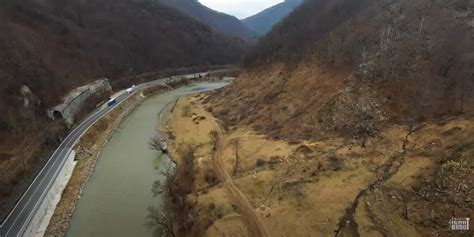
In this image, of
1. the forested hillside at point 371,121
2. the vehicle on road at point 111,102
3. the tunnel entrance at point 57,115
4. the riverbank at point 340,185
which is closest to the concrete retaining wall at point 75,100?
the tunnel entrance at point 57,115

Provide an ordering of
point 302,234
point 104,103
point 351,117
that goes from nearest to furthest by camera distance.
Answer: point 302,234, point 351,117, point 104,103

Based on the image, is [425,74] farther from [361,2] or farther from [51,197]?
[51,197]

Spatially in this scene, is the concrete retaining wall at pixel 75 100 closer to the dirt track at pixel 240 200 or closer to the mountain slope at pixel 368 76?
the mountain slope at pixel 368 76

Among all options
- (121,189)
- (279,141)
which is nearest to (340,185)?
(279,141)

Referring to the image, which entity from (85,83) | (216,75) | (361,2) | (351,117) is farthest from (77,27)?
(351,117)

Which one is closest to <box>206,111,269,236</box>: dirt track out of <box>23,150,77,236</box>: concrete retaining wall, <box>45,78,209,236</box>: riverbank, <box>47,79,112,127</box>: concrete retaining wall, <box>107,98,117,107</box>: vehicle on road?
<box>45,78,209,236</box>: riverbank
